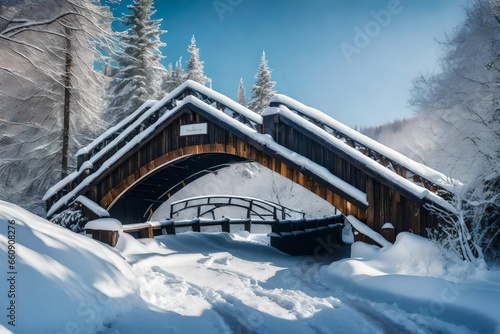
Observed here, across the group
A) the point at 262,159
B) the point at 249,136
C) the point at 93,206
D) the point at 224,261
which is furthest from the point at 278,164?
the point at 93,206

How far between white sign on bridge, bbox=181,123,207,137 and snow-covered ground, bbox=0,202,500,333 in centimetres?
590

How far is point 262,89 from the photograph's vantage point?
42125mm

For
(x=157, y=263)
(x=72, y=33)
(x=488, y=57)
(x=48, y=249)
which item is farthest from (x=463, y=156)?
(x=72, y=33)

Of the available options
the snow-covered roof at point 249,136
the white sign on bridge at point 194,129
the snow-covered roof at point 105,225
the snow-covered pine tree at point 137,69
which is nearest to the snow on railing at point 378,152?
the snow-covered roof at point 249,136

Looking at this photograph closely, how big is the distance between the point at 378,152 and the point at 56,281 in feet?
30.1

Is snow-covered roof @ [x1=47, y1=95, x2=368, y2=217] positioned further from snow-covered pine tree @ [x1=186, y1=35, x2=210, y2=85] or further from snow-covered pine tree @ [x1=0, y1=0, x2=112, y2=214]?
snow-covered pine tree @ [x1=186, y1=35, x2=210, y2=85]

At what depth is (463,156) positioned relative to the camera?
29.3 ft

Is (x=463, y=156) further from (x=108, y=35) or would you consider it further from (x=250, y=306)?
(x=108, y=35)

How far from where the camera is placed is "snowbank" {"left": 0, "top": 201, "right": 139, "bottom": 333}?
3.96m

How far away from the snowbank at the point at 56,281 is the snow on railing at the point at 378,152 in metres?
7.56

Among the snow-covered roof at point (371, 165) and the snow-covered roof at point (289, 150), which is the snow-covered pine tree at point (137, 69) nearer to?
the snow-covered roof at point (289, 150)

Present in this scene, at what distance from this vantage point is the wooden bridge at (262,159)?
1033 cm

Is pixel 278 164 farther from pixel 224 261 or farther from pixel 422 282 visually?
pixel 422 282

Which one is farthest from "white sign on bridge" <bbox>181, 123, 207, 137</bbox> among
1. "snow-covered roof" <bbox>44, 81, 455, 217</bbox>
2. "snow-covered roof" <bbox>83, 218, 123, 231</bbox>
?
"snow-covered roof" <bbox>83, 218, 123, 231</bbox>
